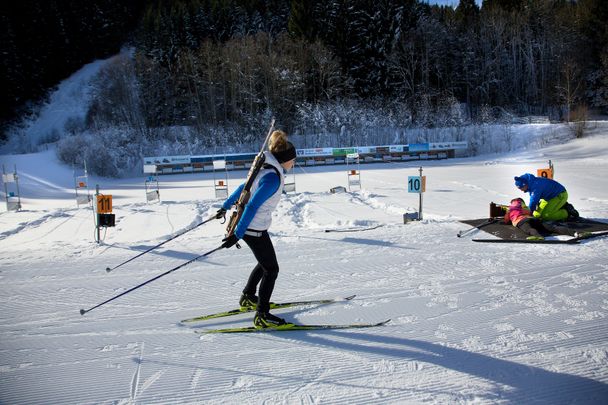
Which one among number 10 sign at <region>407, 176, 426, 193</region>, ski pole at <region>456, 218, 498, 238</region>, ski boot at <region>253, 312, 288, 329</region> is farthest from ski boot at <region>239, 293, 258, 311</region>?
number 10 sign at <region>407, 176, 426, 193</region>

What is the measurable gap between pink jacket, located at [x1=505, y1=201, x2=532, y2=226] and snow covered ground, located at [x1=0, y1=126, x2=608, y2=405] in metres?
0.86

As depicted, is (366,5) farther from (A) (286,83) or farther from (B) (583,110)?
(B) (583,110)

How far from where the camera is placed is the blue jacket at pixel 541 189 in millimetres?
6945

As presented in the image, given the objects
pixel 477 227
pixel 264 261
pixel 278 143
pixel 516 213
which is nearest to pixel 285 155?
pixel 278 143

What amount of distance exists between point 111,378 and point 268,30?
51691mm

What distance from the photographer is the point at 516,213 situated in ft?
22.9

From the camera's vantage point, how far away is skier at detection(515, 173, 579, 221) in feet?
22.8

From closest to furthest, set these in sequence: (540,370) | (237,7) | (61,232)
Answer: (540,370) < (61,232) < (237,7)

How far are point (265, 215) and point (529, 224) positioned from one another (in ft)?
16.8

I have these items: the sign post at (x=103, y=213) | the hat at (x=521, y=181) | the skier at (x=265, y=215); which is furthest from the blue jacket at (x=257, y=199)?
the hat at (x=521, y=181)

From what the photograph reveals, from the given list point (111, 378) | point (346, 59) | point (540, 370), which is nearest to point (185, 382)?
point (111, 378)

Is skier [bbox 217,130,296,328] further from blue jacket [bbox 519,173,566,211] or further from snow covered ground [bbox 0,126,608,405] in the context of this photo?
blue jacket [bbox 519,173,566,211]

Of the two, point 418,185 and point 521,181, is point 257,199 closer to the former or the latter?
point 521,181

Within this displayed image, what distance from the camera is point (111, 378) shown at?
123 inches
